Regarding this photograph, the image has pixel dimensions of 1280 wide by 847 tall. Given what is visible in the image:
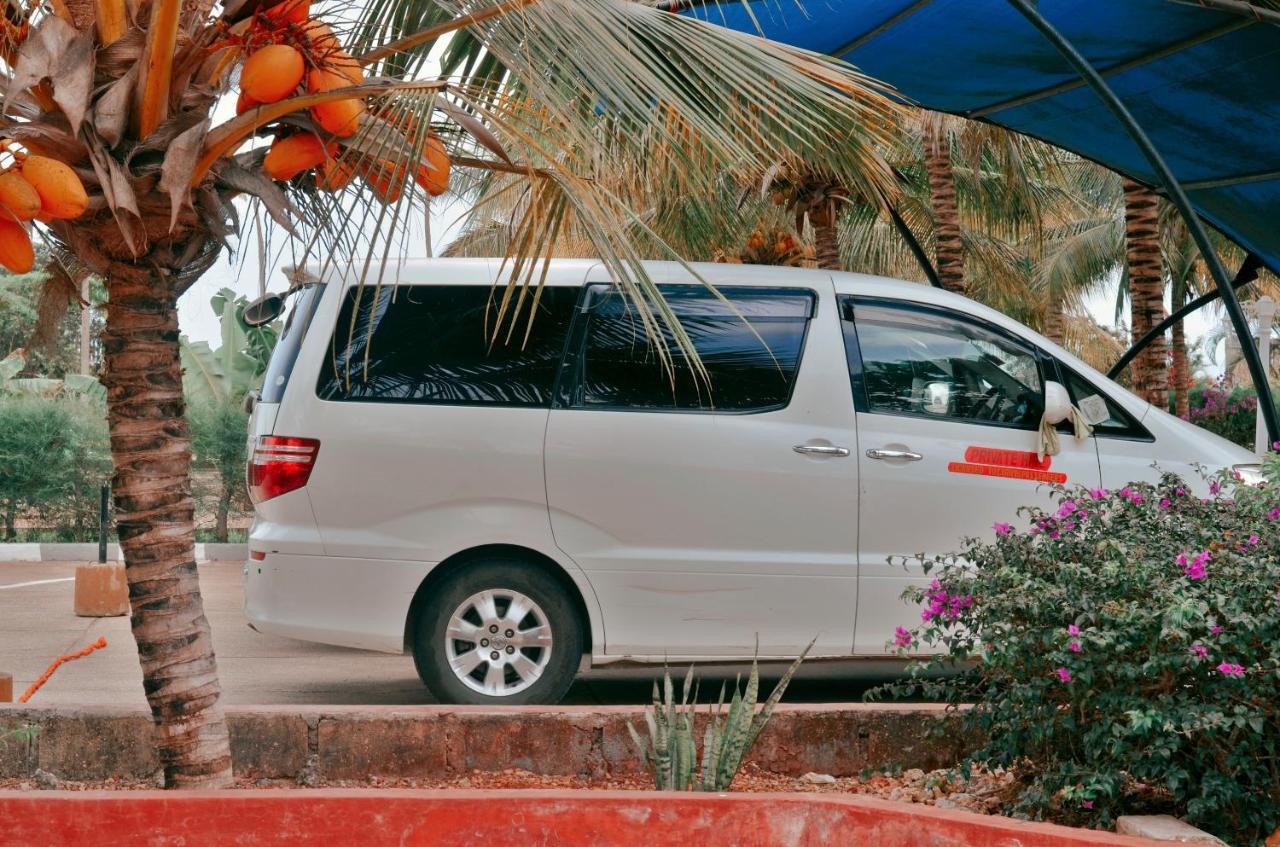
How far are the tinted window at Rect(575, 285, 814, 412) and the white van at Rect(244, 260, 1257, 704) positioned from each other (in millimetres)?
12

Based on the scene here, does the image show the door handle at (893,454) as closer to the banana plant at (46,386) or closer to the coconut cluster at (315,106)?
the coconut cluster at (315,106)

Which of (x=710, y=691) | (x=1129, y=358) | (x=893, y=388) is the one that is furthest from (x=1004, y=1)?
(x=1129, y=358)

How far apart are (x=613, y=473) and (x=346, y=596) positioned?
1.35 meters

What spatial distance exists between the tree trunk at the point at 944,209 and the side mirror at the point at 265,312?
9003mm

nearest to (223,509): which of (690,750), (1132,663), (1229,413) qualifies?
(690,750)

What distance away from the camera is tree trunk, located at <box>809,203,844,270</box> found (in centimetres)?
1362

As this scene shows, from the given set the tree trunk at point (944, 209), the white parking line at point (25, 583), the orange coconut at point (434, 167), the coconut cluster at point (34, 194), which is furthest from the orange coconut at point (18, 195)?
the tree trunk at point (944, 209)

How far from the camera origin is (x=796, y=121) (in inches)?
141

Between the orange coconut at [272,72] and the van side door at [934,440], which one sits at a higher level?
the orange coconut at [272,72]

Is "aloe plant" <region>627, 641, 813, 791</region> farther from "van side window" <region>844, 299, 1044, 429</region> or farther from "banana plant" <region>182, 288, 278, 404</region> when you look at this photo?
"banana plant" <region>182, 288, 278, 404</region>

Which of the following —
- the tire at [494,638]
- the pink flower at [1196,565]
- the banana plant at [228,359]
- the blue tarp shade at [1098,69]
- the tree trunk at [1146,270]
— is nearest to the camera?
the pink flower at [1196,565]

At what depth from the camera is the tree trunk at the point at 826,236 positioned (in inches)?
536

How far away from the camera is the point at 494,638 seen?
5.91 m

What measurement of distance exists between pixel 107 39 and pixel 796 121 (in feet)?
5.92
